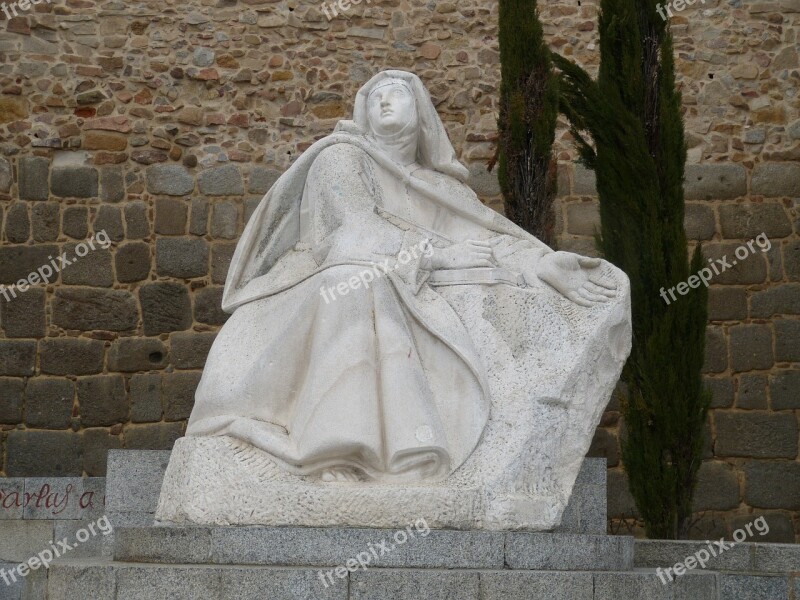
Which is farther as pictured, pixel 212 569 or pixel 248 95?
pixel 248 95

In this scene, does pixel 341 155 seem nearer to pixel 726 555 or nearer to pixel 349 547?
pixel 349 547

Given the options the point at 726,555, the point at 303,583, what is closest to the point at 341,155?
the point at 303,583

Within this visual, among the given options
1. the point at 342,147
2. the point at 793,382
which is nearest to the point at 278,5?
the point at 793,382

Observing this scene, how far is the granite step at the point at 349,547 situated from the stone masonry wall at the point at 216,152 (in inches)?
218

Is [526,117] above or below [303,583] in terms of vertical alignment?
above

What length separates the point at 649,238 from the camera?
23.7 feet

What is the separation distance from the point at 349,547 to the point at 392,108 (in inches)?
76.1

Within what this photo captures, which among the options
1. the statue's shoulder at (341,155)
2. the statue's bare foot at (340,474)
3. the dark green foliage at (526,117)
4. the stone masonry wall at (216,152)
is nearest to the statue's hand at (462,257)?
the statue's shoulder at (341,155)

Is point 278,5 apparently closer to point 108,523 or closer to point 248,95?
point 248,95

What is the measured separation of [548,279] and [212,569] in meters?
1.75

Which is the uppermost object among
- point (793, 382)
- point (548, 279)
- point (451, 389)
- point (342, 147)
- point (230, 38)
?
point (230, 38)

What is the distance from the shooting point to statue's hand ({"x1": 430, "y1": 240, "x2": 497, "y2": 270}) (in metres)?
4.95

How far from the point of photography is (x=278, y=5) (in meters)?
10.3

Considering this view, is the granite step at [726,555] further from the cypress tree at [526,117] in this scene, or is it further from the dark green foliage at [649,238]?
the cypress tree at [526,117]
